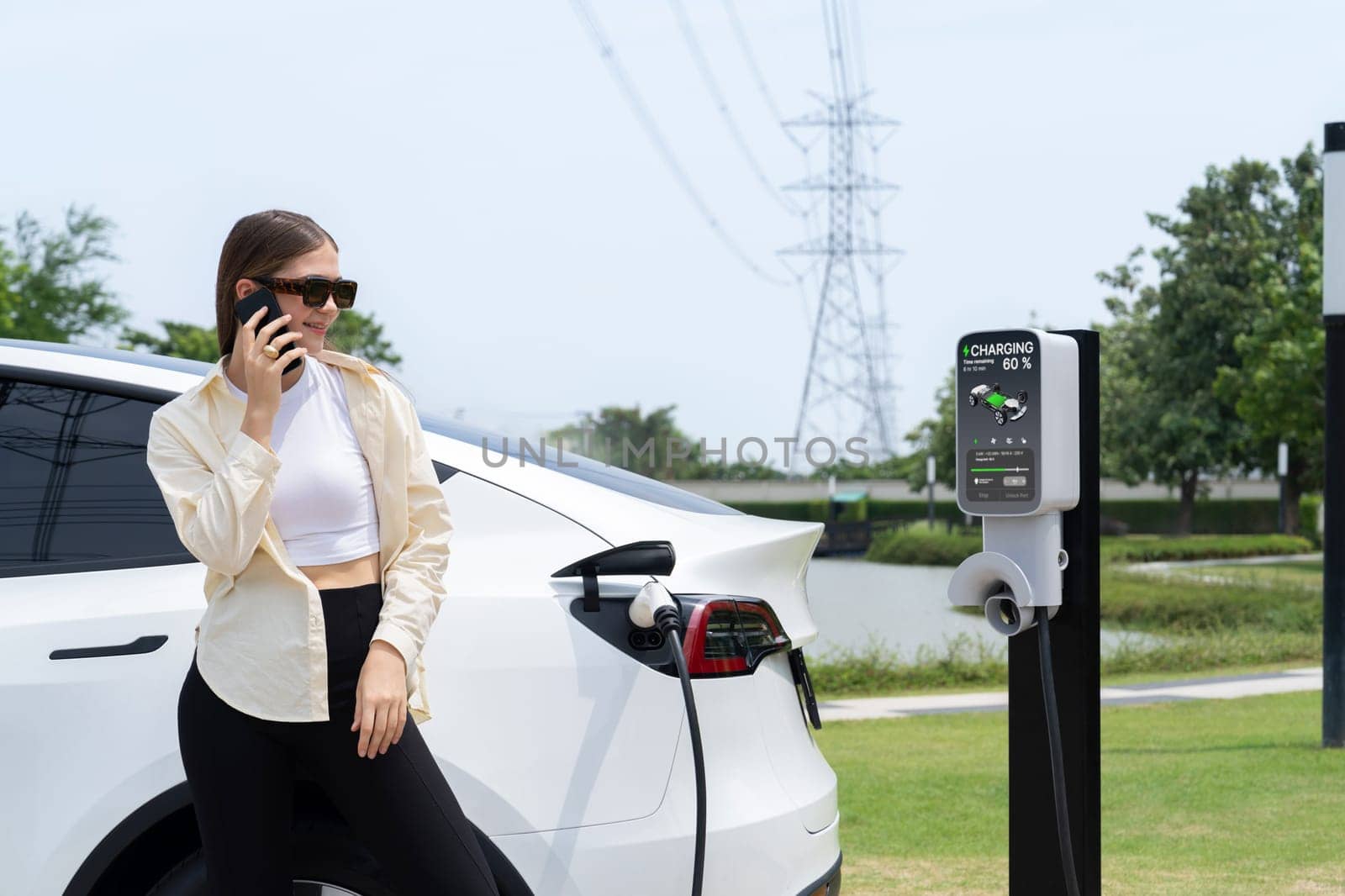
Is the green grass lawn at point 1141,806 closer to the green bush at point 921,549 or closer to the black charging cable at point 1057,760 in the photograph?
the black charging cable at point 1057,760

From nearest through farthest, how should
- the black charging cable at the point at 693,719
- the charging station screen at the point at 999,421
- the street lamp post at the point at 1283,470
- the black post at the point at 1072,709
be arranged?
the black charging cable at the point at 693,719 → the charging station screen at the point at 999,421 → the black post at the point at 1072,709 → the street lamp post at the point at 1283,470

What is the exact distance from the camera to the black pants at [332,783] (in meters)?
2.47

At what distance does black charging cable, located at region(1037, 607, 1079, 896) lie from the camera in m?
3.57

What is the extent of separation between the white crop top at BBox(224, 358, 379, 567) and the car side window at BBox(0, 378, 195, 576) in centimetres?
57

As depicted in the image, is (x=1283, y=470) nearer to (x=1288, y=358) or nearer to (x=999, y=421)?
(x=1288, y=358)

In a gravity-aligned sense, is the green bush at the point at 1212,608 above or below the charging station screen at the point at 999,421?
below

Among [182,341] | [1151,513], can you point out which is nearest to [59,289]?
[182,341]

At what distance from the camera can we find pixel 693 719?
8.95ft

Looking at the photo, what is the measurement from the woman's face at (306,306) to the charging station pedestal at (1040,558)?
5.52ft

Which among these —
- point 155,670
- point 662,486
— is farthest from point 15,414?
point 662,486

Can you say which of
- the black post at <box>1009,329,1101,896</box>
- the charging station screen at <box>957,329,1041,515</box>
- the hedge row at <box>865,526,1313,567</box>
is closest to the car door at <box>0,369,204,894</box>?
the charging station screen at <box>957,329,1041,515</box>

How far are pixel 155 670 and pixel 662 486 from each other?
4.22ft

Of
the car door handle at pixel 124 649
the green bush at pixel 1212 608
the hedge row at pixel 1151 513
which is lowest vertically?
the hedge row at pixel 1151 513

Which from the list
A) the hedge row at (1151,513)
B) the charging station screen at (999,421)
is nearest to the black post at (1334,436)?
the charging station screen at (999,421)
